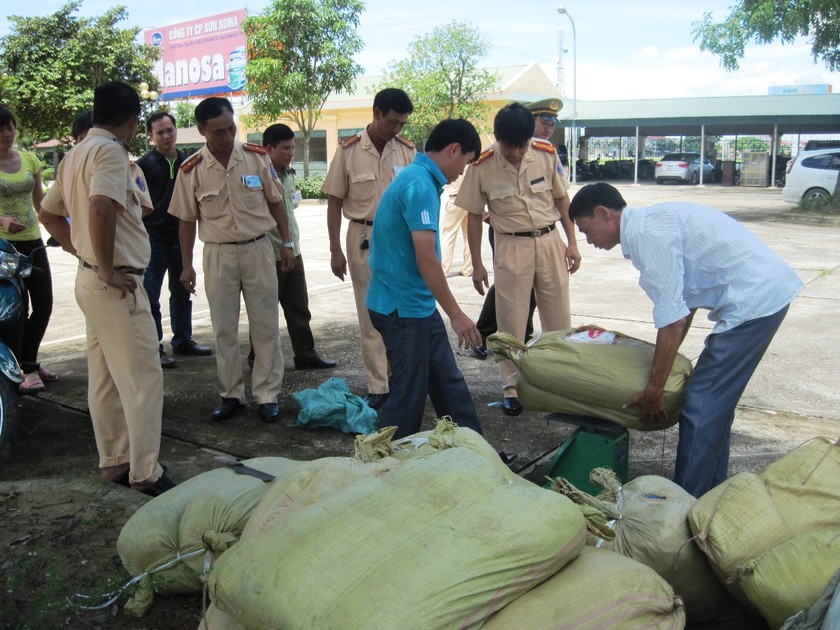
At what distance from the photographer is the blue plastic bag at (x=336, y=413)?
434 centimetres

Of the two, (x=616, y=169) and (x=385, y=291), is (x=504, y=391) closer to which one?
(x=385, y=291)

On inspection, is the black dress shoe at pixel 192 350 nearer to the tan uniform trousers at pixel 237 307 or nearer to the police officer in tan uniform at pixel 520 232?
the tan uniform trousers at pixel 237 307

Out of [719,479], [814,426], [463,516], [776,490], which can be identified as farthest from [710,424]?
[814,426]

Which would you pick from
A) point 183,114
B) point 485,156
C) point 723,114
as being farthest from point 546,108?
point 183,114

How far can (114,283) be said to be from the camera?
3.38 meters

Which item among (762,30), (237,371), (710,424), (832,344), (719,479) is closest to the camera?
(710,424)

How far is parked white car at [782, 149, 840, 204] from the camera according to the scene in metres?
17.5

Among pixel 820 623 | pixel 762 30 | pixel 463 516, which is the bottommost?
pixel 820 623

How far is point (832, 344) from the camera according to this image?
598cm

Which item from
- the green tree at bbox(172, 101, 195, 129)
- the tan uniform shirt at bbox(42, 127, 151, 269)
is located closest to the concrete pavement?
the tan uniform shirt at bbox(42, 127, 151, 269)

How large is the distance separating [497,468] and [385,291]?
1.45m

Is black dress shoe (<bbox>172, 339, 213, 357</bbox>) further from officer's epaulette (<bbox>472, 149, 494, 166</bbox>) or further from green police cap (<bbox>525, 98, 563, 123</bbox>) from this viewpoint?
green police cap (<bbox>525, 98, 563, 123</bbox>)

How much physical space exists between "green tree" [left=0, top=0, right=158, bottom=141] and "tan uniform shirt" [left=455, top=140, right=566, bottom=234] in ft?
73.7

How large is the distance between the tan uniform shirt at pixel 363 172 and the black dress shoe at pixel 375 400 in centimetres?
110
